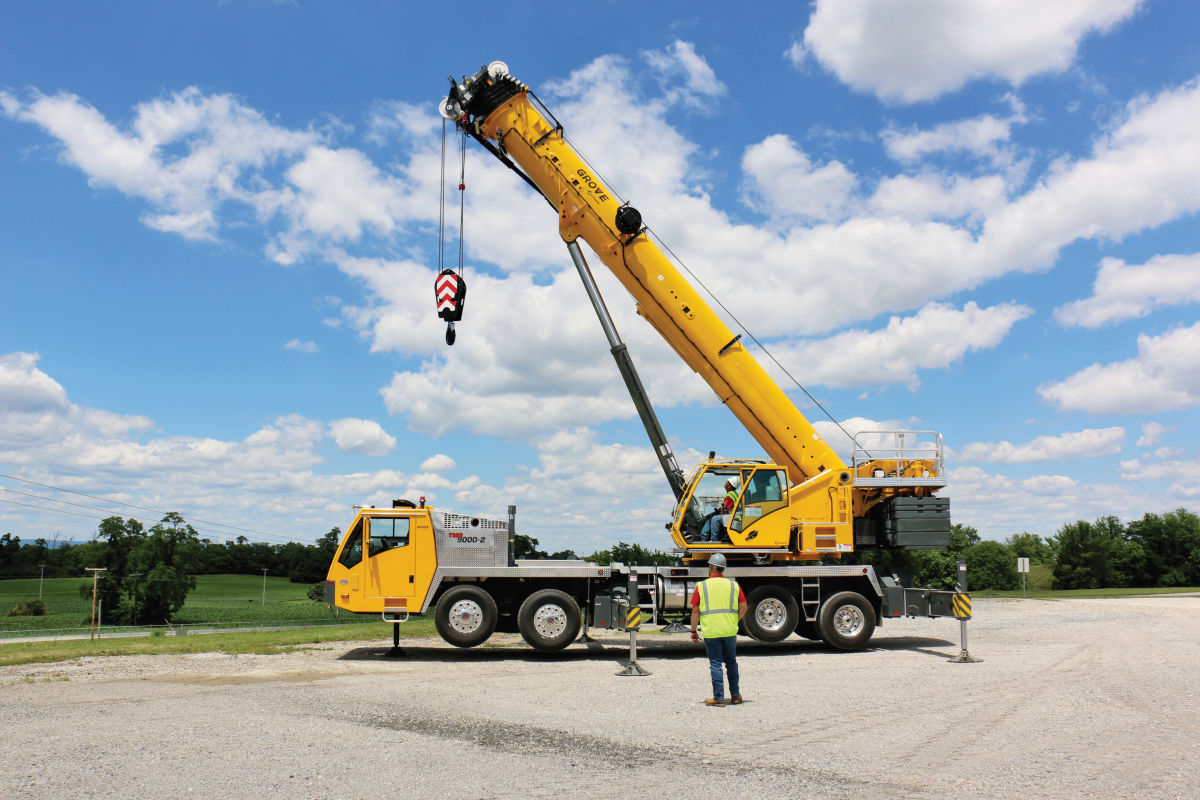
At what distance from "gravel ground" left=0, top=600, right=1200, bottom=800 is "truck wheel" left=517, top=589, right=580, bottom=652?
37 cm

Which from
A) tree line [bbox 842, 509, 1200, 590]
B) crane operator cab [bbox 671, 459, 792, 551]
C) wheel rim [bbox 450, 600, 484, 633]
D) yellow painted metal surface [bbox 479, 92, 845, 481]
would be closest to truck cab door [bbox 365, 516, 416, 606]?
wheel rim [bbox 450, 600, 484, 633]

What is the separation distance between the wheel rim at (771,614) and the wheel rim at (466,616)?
5.13 m

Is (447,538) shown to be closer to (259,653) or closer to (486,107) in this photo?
(259,653)

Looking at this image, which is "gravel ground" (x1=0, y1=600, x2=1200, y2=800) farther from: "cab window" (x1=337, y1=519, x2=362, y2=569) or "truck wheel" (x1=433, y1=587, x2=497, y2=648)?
"cab window" (x1=337, y1=519, x2=362, y2=569)

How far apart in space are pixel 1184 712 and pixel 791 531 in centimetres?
646

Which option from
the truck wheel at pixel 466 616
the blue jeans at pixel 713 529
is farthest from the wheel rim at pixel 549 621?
the blue jeans at pixel 713 529

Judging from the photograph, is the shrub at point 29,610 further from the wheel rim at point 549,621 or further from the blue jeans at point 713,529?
the blue jeans at point 713,529

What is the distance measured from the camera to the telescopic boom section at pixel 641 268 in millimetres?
14398

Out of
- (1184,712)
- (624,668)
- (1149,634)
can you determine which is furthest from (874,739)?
(1149,634)

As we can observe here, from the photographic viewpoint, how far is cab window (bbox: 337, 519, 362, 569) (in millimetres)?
13680

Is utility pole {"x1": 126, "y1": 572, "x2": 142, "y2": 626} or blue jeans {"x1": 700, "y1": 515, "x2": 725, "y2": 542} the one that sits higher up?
blue jeans {"x1": 700, "y1": 515, "x2": 725, "y2": 542}

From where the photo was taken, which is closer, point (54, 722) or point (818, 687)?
point (54, 722)

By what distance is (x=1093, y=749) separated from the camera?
6891 millimetres

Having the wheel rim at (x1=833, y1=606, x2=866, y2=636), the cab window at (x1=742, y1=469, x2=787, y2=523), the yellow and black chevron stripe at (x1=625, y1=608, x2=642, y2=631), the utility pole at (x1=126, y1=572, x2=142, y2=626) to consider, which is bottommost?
the utility pole at (x1=126, y1=572, x2=142, y2=626)
